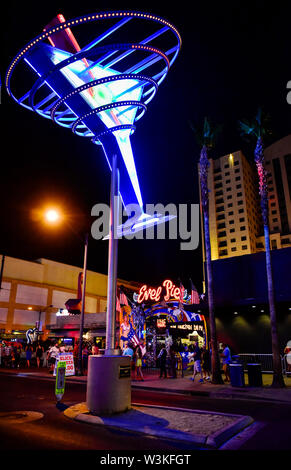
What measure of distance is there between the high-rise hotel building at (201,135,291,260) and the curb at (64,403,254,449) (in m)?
96.0

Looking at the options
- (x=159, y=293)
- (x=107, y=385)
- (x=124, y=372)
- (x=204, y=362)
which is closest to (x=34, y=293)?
(x=159, y=293)

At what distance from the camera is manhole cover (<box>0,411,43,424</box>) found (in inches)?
324

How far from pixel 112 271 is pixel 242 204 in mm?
104360

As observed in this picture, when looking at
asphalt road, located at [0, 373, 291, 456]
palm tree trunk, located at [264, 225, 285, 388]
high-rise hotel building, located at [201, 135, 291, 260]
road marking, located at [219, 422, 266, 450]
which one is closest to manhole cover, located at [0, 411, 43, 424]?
asphalt road, located at [0, 373, 291, 456]

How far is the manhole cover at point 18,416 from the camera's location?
8.23 m

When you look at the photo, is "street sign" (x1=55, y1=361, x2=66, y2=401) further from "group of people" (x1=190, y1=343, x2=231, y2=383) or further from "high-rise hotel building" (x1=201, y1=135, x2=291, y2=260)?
"high-rise hotel building" (x1=201, y1=135, x2=291, y2=260)

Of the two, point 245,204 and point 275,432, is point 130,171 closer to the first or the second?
point 275,432

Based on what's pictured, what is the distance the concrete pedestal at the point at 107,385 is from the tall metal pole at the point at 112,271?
37 cm

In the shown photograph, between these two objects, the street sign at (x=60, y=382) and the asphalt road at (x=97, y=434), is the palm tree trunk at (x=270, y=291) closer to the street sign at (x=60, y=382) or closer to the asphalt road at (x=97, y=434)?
the asphalt road at (x=97, y=434)

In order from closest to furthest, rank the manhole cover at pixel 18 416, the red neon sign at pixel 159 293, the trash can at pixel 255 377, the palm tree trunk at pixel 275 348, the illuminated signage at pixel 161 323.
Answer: the manhole cover at pixel 18 416 < the palm tree trunk at pixel 275 348 < the trash can at pixel 255 377 < the illuminated signage at pixel 161 323 < the red neon sign at pixel 159 293

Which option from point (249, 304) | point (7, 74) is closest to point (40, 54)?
point (7, 74)

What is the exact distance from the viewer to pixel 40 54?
9.69 metres

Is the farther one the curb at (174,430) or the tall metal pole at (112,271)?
the tall metal pole at (112,271)

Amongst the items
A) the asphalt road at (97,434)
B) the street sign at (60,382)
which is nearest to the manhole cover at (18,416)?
the asphalt road at (97,434)
